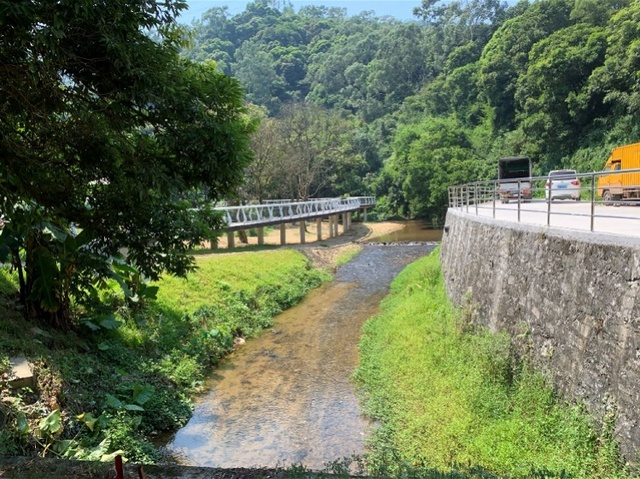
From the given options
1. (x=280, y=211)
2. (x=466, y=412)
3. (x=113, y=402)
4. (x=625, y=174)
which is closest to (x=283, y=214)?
(x=280, y=211)

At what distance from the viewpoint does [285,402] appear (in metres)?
10.9

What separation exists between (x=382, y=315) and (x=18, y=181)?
13323 millimetres

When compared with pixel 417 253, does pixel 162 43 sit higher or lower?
higher

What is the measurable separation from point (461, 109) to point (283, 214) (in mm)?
42796

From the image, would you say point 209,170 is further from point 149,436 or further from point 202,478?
point 149,436

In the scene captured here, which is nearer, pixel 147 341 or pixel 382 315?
pixel 147 341

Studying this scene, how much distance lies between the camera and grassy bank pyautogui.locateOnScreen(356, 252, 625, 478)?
639 centimetres

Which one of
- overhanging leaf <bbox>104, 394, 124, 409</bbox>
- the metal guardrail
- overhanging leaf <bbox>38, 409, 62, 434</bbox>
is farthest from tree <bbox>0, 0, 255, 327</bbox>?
the metal guardrail

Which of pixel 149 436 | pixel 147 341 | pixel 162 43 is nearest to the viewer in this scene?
pixel 162 43

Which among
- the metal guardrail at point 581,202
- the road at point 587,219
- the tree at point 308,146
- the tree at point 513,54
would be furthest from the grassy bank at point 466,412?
the tree at point 513,54

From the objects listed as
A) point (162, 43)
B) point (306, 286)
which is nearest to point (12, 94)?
point (162, 43)

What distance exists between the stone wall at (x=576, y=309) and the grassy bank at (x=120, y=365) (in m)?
6.78

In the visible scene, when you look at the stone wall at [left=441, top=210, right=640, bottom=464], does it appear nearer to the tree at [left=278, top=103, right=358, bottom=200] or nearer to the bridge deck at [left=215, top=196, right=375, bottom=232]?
the bridge deck at [left=215, top=196, right=375, bottom=232]

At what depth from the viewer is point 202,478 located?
4.76m
